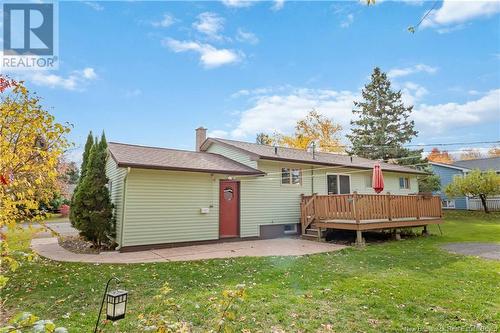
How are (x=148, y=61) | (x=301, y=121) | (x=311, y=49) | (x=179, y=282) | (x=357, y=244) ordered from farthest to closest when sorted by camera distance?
(x=301, y=121) → (x=148, y=61) → (x=311, y=49) → (x=357, y=244) → (x=179, y=282)

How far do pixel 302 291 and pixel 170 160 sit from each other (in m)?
6.98

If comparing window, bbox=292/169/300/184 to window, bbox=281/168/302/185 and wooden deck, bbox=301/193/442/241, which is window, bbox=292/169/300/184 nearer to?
window, bbox=281/168/302/185

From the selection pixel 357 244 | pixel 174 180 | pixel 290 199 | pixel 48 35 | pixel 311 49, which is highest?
pixel 311 49

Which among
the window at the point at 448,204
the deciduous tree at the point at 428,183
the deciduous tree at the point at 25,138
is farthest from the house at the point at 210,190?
the window at the point at 448,204

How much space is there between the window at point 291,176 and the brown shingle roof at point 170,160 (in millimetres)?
1469

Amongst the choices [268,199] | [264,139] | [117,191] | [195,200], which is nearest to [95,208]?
[117,191]

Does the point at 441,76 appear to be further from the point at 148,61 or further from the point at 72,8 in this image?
Result: the point at 72,8

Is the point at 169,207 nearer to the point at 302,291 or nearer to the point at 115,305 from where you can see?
the point at 302,291

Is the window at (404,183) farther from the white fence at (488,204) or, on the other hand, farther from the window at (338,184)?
the white fence at (488,204)

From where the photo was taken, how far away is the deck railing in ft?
33.8

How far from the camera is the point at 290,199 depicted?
12.9 m

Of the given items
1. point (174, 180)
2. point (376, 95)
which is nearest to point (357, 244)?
point (174, 180)

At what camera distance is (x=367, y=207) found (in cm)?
1045

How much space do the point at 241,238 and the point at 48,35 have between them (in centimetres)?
839
